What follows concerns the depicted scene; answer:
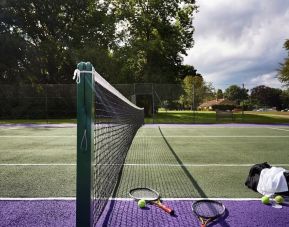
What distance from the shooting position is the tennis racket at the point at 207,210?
3.96m

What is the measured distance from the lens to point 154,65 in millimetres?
37625

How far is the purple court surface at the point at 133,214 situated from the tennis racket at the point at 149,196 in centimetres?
7

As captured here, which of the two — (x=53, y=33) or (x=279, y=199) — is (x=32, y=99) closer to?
(x=53, y=33)

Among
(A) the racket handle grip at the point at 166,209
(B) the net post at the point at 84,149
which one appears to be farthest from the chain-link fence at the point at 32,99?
(B) the net post at the point at 84,149

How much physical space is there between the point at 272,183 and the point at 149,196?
6.00ft

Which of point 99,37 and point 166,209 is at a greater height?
point 99,37

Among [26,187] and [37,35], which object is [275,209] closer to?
[26,187]

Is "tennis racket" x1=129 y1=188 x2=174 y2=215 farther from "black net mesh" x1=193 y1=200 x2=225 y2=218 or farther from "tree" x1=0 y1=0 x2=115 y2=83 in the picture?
"tree" x1=0 y1=0 x2=115 y2=83

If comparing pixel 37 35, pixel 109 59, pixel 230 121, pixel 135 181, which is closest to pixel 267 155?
pixel 135 181

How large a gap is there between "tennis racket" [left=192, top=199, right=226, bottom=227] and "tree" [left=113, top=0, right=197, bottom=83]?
3124 cm

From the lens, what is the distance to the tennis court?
4102 millimetres

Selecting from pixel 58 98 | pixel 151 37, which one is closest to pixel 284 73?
pixel 151 37

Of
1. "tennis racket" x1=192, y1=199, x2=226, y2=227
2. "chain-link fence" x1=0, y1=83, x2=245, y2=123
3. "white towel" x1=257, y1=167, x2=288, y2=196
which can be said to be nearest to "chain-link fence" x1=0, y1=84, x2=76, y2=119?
"chain-link fence" x1=0, y1=83, x2=245, y2=123

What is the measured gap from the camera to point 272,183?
509cm
